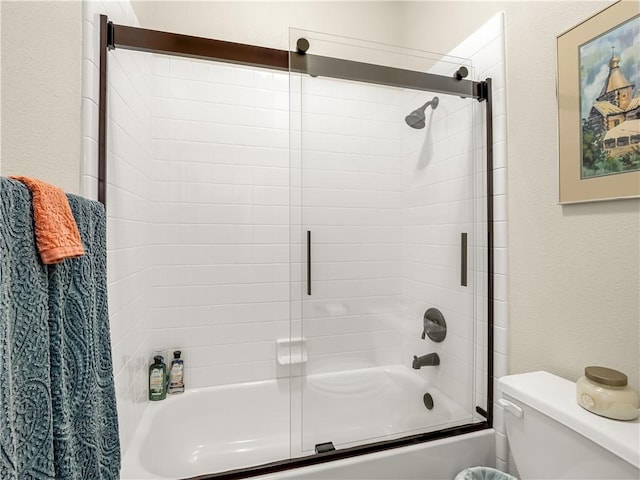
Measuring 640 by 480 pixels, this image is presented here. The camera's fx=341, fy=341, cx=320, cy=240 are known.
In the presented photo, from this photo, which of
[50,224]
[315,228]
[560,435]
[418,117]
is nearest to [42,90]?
[50,224]

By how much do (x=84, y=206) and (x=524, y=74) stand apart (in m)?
1.55

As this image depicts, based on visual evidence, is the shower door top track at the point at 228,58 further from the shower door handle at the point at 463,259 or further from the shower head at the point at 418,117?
the shower door handle at the point at 463,259

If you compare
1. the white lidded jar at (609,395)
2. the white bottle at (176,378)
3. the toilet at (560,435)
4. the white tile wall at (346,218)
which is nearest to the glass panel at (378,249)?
the white tile wall at (346,218)

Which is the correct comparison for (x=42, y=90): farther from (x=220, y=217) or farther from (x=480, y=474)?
(x=480, y=474)

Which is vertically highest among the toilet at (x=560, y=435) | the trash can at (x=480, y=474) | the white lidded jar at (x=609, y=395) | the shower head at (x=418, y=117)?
the shower head at (x=418, y=117)

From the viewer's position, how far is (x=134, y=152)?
1.47 m

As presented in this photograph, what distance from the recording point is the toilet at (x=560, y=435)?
0.83 m

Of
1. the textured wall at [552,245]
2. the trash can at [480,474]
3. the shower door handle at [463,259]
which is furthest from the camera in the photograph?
the shower door handle at [463,259]

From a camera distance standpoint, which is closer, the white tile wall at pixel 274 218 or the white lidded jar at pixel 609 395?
the white lidded jar at pixel 609 395

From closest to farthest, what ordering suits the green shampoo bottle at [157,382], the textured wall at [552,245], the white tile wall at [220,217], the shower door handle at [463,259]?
the textured wall at [552,245], the shower door handle at [463,259], the green shampoo bottle at [157,382], the white tile wall at [220,217]

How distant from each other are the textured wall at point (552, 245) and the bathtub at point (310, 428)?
0.42m

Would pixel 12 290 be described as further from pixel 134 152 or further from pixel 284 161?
pixel 284 161

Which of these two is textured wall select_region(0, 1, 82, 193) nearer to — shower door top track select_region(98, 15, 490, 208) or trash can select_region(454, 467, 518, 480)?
shower door top track select_region(98, 15, 490, 208)

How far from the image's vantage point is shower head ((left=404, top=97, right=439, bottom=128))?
1.45 metres
